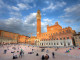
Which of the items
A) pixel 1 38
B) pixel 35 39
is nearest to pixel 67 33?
pixel 35 39

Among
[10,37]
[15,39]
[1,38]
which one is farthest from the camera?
[15,39]

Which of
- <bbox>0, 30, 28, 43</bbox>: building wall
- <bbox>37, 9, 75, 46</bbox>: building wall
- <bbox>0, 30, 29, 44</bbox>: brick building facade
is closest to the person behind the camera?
<bbox>37, 9, 75, 46</bbox>: building wall

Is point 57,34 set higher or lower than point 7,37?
higher

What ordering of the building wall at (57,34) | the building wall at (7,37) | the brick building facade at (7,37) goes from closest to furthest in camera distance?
1. the building wall at (57,34)
2. the brick building facade at (7,37)
3. the building wall at (7,37)

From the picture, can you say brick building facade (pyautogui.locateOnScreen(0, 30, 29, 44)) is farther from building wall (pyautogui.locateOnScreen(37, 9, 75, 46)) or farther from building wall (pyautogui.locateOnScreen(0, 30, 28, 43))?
building wall (pyautogui.locateOnScreen(37, 9, 75, 46))

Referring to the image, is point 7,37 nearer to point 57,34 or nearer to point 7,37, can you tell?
point 7,37

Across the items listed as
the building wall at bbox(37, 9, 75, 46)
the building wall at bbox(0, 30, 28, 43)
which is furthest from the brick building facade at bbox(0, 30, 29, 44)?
the building wall at bbox(37, 9, 75, 46)

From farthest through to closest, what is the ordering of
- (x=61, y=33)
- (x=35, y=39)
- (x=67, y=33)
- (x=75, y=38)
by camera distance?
(x=35, y=39)
(x=61, y=33)
(x=67, y=33)
(x=75, y=38)

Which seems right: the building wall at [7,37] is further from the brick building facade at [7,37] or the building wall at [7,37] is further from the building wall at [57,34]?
the building wall at [57,34]

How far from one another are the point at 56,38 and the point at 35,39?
25.3 m

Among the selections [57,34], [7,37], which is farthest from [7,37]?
[57,34]

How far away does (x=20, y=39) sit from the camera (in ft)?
282

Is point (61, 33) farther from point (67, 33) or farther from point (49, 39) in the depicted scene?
point (49, 39)

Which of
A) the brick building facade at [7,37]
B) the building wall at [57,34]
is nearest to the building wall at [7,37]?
the brick building facade at [7,37]
